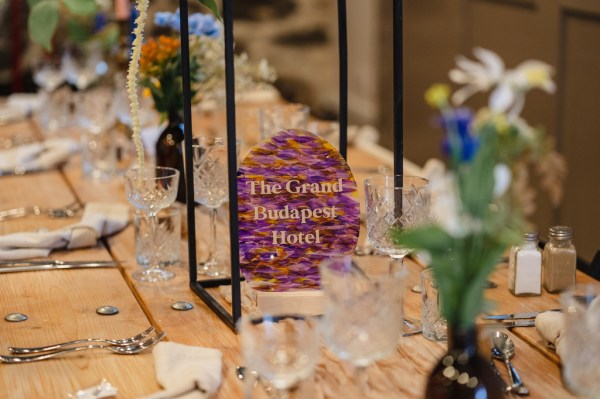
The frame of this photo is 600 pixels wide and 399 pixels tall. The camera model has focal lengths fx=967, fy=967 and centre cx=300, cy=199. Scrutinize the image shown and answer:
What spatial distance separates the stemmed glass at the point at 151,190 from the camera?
1808 mm

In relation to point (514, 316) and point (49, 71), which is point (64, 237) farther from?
point (49, 71)

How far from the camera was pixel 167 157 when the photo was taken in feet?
7.59

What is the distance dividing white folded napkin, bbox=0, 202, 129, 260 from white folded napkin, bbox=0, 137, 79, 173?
598 mm

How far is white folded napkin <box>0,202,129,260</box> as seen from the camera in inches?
78.1

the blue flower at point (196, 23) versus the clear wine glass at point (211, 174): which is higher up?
the blue flower at point (196, 23)

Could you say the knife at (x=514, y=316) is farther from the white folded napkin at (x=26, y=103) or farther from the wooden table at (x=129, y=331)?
the white folded napkin at (x=26, y=103)

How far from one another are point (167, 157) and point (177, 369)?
101cm

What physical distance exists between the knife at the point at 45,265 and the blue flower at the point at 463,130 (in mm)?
1090

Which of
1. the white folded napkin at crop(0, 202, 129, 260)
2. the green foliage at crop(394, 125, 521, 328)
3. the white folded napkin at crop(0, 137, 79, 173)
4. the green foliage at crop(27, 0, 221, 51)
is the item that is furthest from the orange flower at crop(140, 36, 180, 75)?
the green foliage at crop(394, 125, 521, 328)

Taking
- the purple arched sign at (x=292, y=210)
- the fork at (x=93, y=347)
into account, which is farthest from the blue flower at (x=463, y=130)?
the fork at (x=93, y=347)

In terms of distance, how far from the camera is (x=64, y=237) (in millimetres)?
2033

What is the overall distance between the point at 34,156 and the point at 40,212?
54 centimetres

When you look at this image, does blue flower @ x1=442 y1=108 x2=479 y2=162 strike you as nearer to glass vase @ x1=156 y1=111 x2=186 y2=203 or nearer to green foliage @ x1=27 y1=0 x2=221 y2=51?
green foliage @ x1=27 y1=0 x2=221 y2=51

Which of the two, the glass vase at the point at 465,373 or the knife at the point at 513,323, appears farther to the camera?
the knife at the point at 513,323
